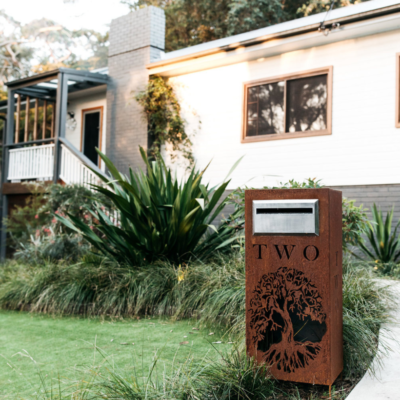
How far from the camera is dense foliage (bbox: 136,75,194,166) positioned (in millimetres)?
10734

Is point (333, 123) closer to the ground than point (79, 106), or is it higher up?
closer to the ground

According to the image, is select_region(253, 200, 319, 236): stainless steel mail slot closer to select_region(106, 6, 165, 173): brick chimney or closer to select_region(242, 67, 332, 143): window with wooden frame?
select_region(242, 67, 332, 143): window with wooden frame

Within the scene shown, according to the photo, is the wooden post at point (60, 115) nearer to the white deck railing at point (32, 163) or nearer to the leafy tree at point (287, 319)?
the white deck railing at point (32, 163)

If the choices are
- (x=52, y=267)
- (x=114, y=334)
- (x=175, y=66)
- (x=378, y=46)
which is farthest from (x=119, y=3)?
(x=114, y=334)

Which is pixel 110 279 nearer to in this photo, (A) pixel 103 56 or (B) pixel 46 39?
(B) pixel 46 39

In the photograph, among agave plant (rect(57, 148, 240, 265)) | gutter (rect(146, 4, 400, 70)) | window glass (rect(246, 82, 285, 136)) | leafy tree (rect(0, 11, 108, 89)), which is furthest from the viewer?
leafy tree (rect(0, 11, 108, 89))

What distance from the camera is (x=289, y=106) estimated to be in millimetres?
9383

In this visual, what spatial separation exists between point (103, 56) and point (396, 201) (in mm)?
38109

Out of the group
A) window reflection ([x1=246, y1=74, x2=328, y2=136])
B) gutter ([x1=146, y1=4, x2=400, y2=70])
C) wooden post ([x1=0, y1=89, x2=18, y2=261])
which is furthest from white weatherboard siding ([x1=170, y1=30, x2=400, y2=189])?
Answer: wooden post ([x1=0, y1=89, x2=18, y2=261])

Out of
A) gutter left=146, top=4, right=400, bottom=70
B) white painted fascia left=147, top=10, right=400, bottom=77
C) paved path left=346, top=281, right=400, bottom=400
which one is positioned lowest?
paved path left=346, top=281, right=400, bottom=400

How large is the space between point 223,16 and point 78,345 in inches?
818

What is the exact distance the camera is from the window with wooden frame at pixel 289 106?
8.98 m

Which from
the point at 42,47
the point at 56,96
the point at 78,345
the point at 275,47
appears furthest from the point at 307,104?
the point at 42,47

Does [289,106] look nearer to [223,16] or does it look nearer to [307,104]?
[307,104]
